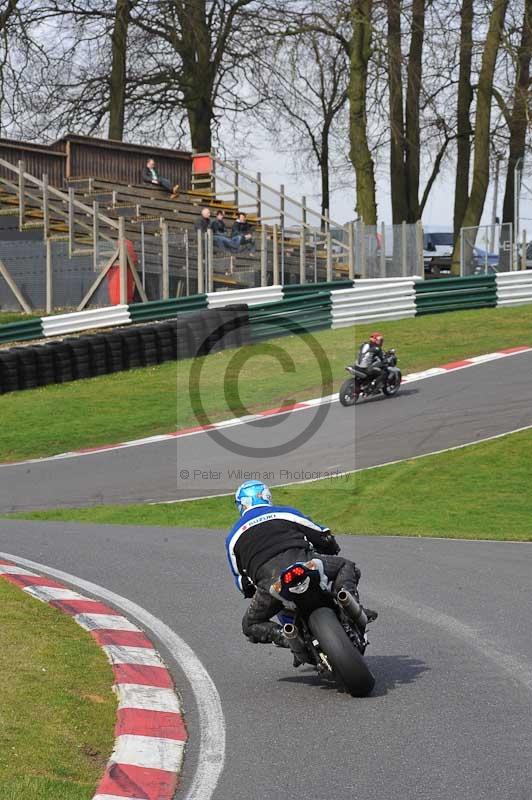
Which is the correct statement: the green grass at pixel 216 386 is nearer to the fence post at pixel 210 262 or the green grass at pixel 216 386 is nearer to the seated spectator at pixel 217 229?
the fence post at pixel 210 262

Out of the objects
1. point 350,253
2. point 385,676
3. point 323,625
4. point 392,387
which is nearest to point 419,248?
point 350,253

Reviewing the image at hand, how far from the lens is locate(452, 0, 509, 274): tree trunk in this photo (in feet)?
119

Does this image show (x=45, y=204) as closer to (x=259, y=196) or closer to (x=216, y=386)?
(x=216, y=386)

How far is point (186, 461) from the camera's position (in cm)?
1689

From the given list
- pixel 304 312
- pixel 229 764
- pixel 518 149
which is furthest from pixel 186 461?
pixel 518 149

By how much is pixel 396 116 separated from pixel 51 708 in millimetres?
34974

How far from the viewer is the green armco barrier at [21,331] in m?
23.2

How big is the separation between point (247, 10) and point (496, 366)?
23664 millimetres

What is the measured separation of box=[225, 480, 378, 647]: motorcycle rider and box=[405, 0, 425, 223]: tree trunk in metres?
32.4

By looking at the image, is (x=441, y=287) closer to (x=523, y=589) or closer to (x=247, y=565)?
(x=523, y=589)

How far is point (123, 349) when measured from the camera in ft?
74.6

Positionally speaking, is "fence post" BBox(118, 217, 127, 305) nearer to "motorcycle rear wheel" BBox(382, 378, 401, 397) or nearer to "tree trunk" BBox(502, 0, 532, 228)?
"motorcycle rear wheel" BBox(382, 378, 401, 397)

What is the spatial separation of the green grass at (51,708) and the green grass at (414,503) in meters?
5.62

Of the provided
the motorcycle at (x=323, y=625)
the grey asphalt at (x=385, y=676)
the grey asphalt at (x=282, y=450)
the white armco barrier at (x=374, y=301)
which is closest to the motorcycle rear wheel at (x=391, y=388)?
Result: the grey asphalt at (x=282, y=450)
